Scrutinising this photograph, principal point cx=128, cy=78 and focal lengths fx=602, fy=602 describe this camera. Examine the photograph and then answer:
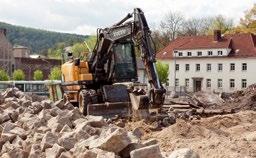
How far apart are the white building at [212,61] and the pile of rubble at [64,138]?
209 feet

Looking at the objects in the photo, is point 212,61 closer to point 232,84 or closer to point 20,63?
point 232,84

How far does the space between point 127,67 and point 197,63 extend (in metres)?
62.1

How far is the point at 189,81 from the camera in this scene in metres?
81.6

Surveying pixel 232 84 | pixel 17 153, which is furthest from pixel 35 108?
pixel 232 84

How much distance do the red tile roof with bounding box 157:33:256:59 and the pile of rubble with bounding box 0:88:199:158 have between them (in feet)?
206

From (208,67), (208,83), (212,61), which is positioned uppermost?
(212,61)

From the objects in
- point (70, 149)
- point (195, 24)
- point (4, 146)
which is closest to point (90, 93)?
point (4, 146)

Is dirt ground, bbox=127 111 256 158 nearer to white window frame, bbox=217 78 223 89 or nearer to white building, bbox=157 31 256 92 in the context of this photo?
white building, bbox=157 31 256 92

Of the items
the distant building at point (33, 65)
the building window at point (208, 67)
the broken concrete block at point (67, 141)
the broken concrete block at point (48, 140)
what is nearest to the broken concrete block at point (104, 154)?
the broken concrete block at point (67, 141)

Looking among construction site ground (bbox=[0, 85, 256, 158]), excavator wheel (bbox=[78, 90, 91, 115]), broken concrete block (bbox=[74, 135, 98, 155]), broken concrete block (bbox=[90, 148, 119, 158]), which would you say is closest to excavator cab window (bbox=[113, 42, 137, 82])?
excavator wheel (bbox=[78, 90, 91, 115])

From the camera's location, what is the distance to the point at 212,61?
79125 millimetres

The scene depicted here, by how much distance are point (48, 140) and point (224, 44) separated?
68.2m

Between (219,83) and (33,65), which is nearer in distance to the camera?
(219,83)

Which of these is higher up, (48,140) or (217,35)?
(217,35)
